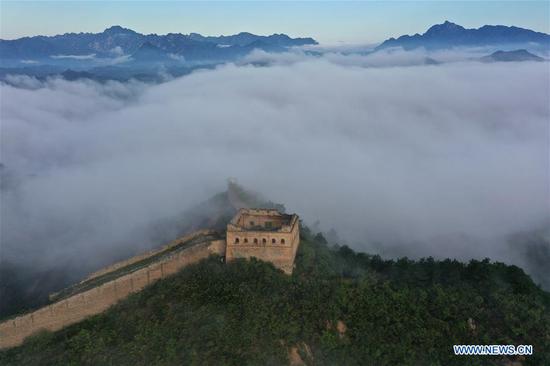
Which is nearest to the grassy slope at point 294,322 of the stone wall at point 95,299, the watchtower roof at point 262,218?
the stone wall at point 95,299

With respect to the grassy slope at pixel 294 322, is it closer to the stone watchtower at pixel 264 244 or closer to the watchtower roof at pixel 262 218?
the stone watchtower at pixel 264 244

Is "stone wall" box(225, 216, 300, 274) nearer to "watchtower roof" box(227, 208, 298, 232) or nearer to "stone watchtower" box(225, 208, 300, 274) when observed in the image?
"stone watchtower" box(225, 208, 300, 274)

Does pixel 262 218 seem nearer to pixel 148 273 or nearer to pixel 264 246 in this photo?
pixel 264 246

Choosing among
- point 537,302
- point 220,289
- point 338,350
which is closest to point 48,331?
point 220,289

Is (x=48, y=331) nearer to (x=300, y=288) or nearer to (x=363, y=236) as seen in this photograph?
(x=300, y=288)

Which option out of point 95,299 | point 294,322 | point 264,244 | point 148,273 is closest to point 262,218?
point 264,244

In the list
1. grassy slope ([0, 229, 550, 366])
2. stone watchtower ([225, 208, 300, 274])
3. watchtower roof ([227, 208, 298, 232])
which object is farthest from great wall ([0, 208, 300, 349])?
watchtower roof ([227, 208, 298, 232])
